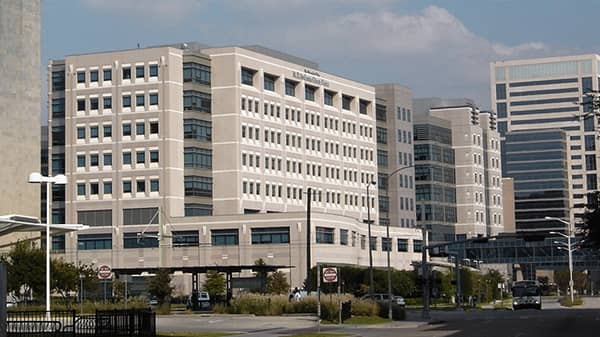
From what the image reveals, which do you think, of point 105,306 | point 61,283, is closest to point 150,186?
point 61,283

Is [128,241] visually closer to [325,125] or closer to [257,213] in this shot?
[257,213]

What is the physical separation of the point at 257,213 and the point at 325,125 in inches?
896

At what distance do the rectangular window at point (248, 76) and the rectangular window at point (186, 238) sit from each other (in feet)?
61.8

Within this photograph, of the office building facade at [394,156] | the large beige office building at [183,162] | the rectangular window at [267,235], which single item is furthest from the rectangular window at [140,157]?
the office building facade at [394,156]

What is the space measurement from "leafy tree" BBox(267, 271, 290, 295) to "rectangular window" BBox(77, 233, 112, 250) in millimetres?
24358

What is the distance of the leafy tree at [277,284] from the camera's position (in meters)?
111

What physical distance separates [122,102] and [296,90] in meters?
22.8

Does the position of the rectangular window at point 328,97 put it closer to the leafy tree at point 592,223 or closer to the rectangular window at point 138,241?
the rectangular window at point 138,241

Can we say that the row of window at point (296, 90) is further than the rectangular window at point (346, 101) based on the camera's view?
No

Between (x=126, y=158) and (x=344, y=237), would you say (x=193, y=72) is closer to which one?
(x=126, y=158)

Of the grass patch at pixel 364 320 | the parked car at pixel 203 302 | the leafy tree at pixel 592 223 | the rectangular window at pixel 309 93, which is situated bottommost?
the grass patch at pixel 364 320

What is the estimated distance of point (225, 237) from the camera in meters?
128

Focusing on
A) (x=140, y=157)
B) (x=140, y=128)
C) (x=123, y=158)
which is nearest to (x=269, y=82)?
(x=140, y=128)

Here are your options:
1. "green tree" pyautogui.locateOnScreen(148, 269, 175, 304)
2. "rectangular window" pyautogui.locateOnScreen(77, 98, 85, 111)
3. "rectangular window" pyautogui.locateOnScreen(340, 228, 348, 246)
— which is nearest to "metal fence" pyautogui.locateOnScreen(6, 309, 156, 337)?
"green tree" pyautogui.locateOnScreen(148, 269, 175, 304)
